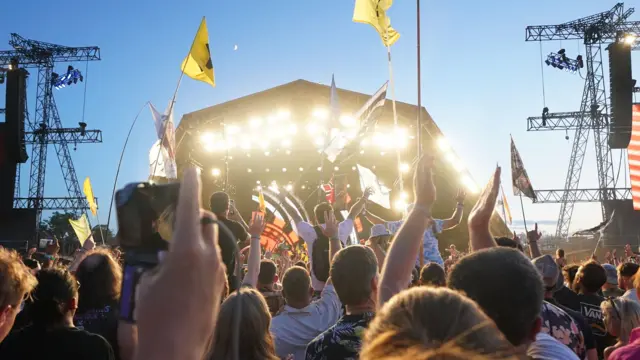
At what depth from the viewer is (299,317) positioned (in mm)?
3625

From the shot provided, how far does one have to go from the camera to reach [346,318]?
Result: 2674 millimetres

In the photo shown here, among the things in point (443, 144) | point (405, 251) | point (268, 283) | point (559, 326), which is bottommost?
point (268, 283)

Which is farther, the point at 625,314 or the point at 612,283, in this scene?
the point at 612,283

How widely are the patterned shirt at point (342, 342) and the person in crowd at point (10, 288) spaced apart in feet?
4.28

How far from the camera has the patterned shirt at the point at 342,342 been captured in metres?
2.49

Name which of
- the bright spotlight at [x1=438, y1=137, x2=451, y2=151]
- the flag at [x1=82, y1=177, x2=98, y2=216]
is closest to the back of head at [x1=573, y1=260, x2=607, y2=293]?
the flag at [x1=82, y1=177, x2=98, y2=216]

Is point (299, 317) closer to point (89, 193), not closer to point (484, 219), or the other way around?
point (484, 219)

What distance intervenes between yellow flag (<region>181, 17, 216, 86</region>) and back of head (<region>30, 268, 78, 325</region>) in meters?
5.07

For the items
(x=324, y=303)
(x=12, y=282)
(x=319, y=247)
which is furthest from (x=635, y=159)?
(x=12, y=282)

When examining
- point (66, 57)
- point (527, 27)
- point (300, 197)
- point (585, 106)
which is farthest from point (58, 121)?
point (585, 106)

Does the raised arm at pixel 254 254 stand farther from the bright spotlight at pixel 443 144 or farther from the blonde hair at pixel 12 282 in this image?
the bright spotlight at pixel 443 144

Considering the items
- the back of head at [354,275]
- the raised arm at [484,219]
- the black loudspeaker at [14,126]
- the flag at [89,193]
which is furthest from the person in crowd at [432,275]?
the black loudspeaker at [14,126]

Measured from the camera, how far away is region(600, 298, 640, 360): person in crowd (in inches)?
146

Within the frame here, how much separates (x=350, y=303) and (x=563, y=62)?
107 feet
